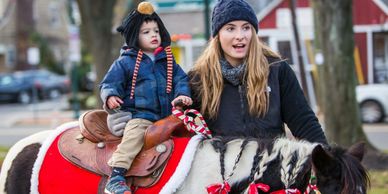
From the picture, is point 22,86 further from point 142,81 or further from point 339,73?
point 142,81

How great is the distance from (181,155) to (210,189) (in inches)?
12.4

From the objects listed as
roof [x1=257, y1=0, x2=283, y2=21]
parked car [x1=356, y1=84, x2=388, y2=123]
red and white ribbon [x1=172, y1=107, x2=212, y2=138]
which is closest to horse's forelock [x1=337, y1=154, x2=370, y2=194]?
red and white ribbon [x1=172, y1=107, x2=212, y2=138]

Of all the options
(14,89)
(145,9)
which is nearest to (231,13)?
(145,9)

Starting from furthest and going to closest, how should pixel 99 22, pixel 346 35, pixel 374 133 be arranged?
pixel 374 133 → pixel 99 22 → pixel 346 35

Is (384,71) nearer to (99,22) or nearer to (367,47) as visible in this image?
(367,47)

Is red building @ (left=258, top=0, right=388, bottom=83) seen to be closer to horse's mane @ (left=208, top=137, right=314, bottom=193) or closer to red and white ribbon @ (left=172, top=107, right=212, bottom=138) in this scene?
red and white ribbon @ (left=172, top=107, right=212, bottom=138)

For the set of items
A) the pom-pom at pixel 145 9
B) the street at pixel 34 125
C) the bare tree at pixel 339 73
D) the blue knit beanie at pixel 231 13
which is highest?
the pom-pom at pixel 145 9

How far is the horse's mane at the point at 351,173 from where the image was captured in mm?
2820

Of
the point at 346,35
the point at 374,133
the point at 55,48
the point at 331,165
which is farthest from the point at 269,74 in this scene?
the point at 55,48

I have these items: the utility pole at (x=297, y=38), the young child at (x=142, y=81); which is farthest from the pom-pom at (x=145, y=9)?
the utility pole at (x=297, y=38)

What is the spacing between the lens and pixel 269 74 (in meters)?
3.57

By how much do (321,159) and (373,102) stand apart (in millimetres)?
16194

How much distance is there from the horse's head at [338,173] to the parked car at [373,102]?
51.1ft

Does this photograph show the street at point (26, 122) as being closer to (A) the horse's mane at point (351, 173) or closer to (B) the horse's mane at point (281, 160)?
(B) the horse's mane at point (281, 160)
